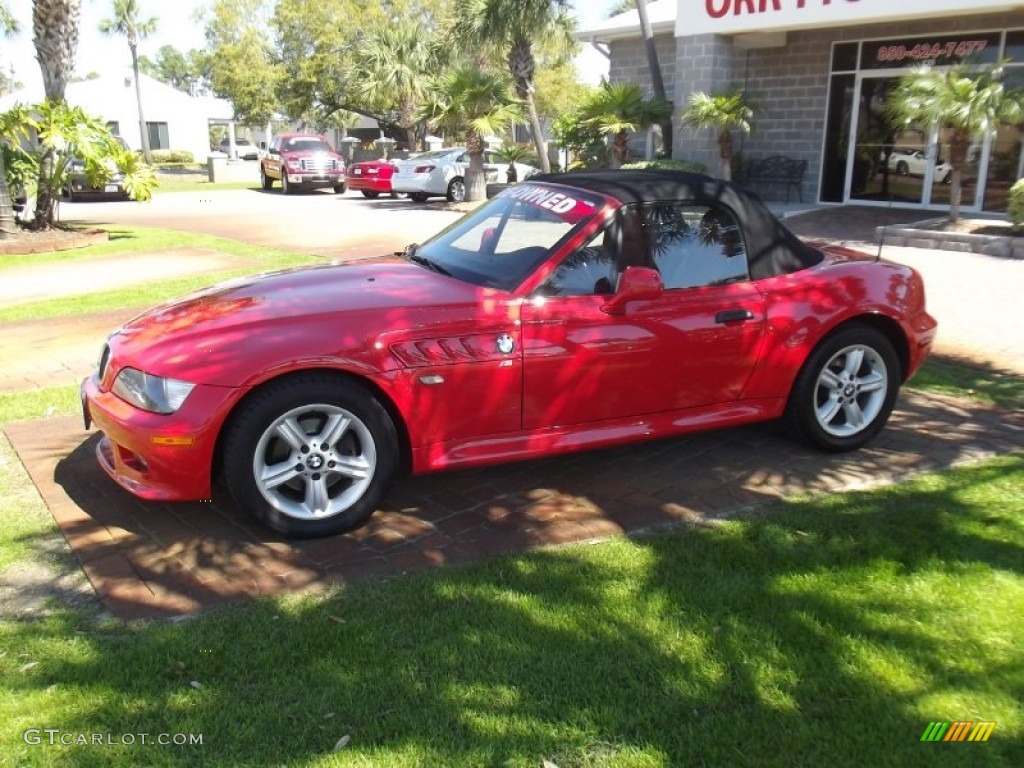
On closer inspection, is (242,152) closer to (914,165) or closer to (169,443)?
(914,165)

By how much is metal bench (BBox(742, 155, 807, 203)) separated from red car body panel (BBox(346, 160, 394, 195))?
9366mm

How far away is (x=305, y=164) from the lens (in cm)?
2577

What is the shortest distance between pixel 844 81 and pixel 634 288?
16.3 meters

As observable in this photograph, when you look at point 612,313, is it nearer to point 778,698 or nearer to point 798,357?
point 798,357

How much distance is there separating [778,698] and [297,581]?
1884mm

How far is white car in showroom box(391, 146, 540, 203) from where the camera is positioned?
70.6ft

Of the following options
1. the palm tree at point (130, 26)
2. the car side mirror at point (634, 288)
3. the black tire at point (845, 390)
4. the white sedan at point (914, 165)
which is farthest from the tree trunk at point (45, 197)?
the palm tree at point (130, 26)

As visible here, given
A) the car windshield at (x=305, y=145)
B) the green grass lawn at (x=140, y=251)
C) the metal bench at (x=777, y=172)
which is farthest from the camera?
the car windshield at (x=305, y=145)

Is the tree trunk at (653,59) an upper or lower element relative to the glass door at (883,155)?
upper

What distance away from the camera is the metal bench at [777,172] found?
60.6 feet

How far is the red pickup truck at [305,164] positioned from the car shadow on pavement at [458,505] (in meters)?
21.6

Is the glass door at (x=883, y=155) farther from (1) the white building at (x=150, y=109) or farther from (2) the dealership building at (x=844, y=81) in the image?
(1) the white building at (x=150, y=109)

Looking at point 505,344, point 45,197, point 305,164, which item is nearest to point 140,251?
point 45,197

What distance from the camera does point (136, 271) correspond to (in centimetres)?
1134
